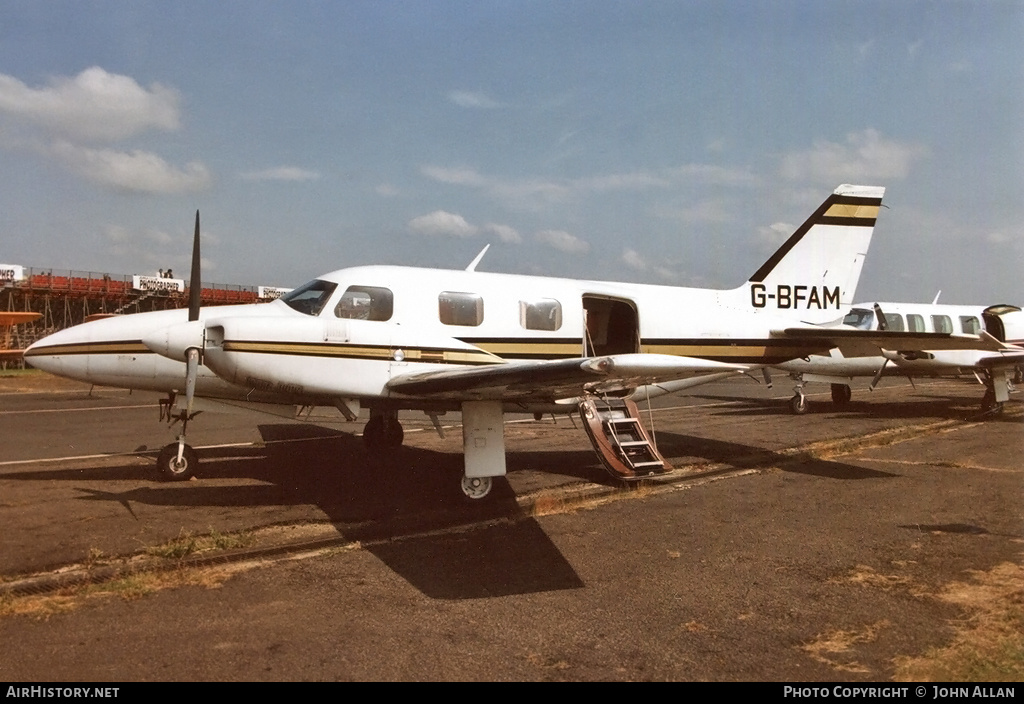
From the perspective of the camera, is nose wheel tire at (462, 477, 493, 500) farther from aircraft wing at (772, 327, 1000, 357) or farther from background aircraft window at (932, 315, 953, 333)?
background aircraft window at (932, 315, 953, 333)

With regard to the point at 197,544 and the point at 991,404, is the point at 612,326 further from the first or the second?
the point at 991,404

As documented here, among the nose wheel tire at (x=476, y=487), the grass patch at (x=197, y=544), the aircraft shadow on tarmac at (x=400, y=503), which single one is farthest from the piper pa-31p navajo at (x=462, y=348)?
the grass patch at (x=197, y=544)

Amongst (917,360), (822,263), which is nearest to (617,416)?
(822,263)

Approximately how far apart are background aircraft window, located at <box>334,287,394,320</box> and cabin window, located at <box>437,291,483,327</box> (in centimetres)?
73

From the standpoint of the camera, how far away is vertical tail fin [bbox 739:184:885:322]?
516 inches

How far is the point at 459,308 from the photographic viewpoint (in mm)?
9789

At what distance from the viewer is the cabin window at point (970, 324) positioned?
21016mm

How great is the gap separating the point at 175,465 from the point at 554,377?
622 centimetres

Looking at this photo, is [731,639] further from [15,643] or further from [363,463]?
[363,463]

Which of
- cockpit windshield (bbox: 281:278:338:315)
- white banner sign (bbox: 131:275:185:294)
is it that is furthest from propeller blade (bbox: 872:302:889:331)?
white banner sign (bbox: 131:275:185:294)

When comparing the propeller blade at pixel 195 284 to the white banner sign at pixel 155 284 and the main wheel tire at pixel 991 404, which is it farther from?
the white banner sign at pixel 155 284

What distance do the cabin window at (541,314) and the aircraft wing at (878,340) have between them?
165 inches
